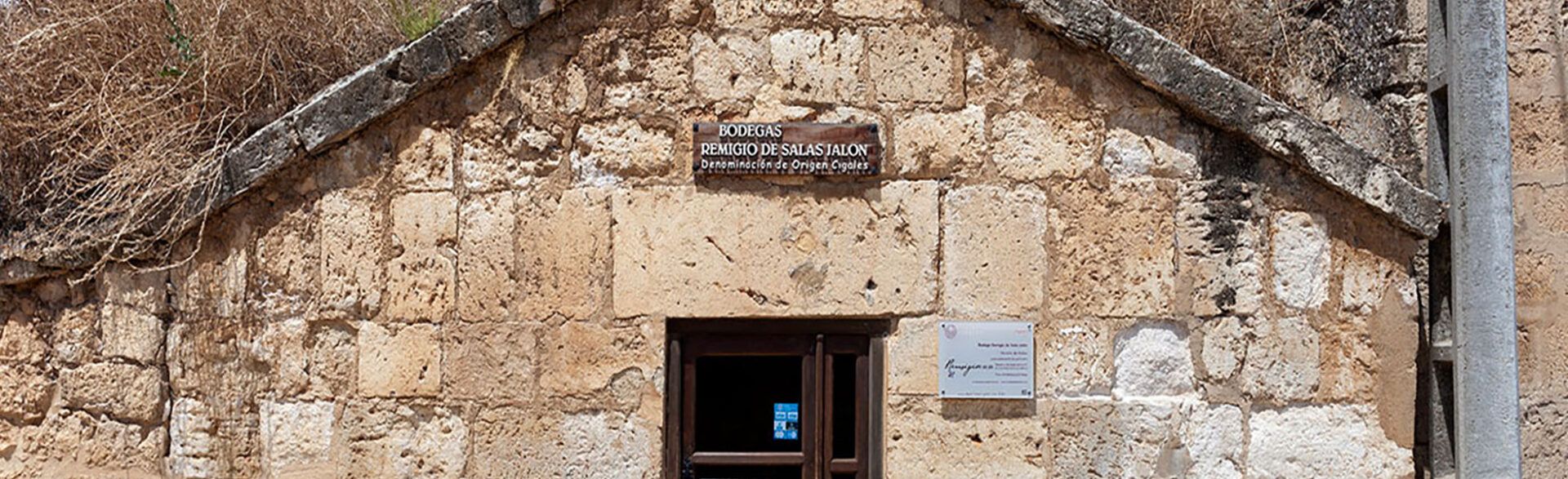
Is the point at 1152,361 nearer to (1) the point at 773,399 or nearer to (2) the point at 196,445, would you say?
(1) the point at 773,399

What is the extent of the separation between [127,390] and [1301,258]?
4.44 metres

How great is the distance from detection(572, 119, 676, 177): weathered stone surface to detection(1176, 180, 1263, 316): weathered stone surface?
6.39 ft

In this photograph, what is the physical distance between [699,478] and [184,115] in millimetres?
2600

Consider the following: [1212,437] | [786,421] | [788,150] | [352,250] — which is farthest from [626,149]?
[1212,437]

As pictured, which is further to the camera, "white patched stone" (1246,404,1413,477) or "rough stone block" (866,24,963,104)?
"rough stone block" (866,24,963,104)

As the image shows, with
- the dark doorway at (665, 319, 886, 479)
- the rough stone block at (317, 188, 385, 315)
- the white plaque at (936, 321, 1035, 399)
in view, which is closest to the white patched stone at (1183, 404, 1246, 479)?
the white plaque at (936, 321, 1035, 399)

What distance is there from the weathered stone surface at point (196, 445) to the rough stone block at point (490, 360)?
92cm

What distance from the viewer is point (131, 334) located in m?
4.83

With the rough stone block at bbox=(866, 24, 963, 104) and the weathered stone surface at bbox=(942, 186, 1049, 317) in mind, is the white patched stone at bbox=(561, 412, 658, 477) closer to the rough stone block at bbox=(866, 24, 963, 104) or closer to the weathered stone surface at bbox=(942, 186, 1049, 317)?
the weathered stone surface at bbox=(942, 186, 1049, 317)

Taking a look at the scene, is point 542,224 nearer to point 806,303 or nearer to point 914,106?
point 806,303

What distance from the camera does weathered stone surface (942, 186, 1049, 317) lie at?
477 centimetres

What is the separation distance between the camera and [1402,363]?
15.3ft

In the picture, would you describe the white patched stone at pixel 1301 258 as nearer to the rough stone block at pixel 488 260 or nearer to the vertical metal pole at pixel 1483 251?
the vertical metal pole at pixel 1483 251

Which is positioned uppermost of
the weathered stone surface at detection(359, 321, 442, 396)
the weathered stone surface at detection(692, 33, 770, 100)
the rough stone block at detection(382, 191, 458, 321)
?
the weathered stone surface at detection(692, 33, 770, 100)
